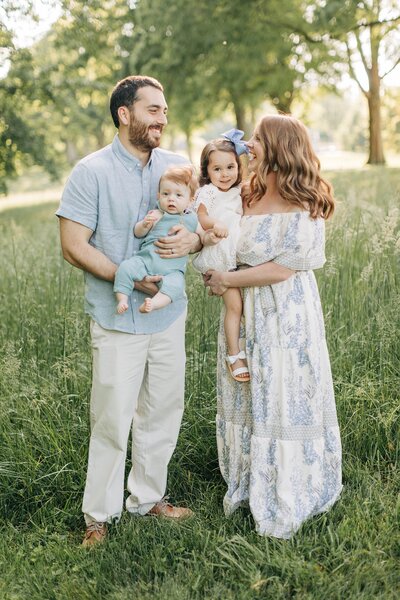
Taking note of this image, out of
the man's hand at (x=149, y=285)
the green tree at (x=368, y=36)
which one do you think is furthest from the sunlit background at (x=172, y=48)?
the man's hand at (x=149, y=285)

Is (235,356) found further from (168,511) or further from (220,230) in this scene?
(168,511)

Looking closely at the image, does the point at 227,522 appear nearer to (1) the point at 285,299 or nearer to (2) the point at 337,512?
(2) the point at 337,512

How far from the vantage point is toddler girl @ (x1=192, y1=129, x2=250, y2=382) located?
3.22 m

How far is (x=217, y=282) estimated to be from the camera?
3.30 metres

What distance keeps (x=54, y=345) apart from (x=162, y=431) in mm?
1502

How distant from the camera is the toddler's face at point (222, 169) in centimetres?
321

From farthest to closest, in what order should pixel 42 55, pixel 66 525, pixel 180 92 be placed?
pixel 42 55 → pixel 180 92 → pixel 66 525

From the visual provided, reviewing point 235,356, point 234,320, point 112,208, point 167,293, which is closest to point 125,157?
point 112,208

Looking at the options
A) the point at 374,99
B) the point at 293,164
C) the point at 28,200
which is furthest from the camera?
the point at 28,200

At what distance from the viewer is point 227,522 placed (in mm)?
3418

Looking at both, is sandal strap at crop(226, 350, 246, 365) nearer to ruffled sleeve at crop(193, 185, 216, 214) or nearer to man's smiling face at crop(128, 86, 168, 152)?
ruffled sleeve at crop(193, 185, 216, 214)

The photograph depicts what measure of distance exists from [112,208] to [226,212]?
0.55 meters

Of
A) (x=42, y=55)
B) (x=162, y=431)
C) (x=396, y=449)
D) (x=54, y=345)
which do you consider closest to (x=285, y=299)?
(x=162, y=431)

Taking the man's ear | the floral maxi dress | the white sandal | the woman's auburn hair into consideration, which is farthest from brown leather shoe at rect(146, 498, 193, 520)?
the man's ear
